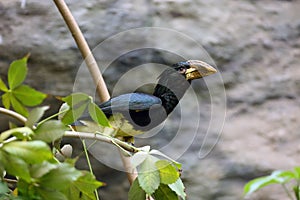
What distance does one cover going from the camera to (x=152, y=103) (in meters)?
1.15

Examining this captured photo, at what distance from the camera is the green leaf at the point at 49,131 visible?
46 cm

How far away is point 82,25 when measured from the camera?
1642mm

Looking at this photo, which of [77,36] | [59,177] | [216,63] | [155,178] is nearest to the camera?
[59,177]

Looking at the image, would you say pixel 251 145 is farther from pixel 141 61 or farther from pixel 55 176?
pixel 55 176

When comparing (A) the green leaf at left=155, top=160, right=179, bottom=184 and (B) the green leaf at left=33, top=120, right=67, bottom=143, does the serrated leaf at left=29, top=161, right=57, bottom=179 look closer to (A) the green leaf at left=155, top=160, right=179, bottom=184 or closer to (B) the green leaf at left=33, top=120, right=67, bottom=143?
(B) the green leaf at left=33, top=120, right=67, bottom=143

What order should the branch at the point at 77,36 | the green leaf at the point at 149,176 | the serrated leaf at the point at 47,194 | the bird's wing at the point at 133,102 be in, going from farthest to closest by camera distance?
A: the bird's wing at the point at 133,102 → the branch at the point at 77,36 → the green leaf at the point at 149,176 → the serrated leaf at the point at 47,194

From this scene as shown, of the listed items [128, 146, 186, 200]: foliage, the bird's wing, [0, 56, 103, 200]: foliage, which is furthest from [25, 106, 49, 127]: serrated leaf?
the bird's wing

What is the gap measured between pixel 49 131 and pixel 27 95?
0.14ft

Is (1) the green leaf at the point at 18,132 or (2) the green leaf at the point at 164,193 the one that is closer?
(1) the green leaf at the point at 18,132

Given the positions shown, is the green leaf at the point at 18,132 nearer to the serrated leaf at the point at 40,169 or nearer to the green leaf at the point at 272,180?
the serrated leaf at the point at 40,169

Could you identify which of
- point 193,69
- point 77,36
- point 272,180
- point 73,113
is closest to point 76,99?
point 73,113

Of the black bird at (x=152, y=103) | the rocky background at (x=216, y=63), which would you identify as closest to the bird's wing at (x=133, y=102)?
the black bird at (x=152, y=103)

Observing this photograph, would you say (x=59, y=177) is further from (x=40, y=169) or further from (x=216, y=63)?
(x=216, y=63)

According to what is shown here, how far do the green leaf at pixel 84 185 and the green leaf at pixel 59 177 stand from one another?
0.08 ft
